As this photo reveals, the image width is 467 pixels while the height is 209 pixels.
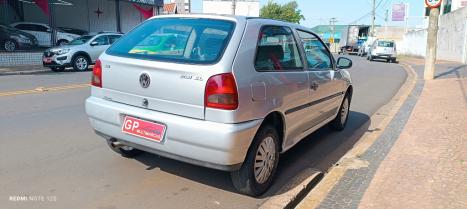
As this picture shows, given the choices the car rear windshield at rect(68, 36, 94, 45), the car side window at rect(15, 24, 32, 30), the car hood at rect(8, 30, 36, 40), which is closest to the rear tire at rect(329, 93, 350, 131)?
the car rear windshield at rect(68, 36, 94, 45)

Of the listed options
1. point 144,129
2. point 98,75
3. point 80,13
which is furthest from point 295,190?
point 80,13

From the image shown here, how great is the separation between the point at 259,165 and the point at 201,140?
2.52ft

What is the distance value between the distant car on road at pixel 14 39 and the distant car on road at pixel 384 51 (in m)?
23.2

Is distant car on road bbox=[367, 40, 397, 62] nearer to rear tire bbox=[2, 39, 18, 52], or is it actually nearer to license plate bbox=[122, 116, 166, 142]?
rear tire bbox=[2, 39, 18, 52]

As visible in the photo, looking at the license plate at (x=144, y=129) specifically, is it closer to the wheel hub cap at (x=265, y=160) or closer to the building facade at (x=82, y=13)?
the wheel hub cap at (x=265, y=160)

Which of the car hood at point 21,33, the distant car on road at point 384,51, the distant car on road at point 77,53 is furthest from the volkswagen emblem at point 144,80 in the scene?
the distant car on road at point 384,51

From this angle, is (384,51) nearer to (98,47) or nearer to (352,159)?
(98,47)

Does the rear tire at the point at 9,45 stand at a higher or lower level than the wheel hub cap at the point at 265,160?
higher

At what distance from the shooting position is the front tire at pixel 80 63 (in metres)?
16.2

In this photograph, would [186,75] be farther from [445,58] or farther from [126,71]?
[445,58]

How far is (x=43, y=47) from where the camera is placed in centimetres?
2309

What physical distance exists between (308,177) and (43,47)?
73.0ft

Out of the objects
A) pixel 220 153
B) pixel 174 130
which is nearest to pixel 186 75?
pixel 174 130

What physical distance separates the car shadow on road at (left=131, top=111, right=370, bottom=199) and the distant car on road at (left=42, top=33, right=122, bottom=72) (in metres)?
12.1
